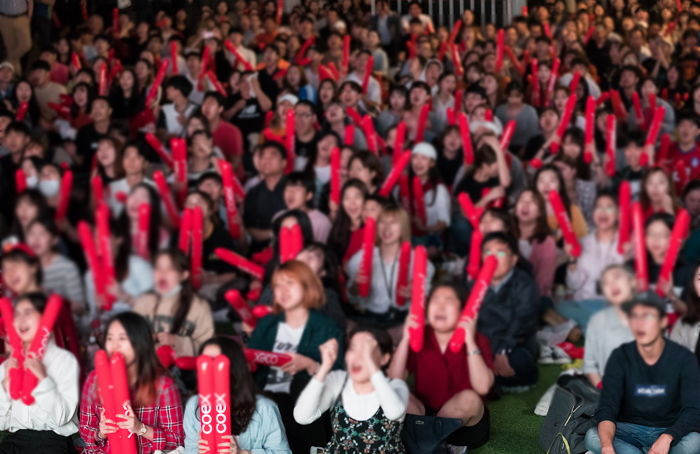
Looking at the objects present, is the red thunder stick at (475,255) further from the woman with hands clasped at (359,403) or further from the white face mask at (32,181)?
the white face mask at (32,181)

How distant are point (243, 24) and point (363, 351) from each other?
4807 mm

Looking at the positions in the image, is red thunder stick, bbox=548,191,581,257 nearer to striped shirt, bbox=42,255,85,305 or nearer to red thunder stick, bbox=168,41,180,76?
striped shirt, bbox=42,255,85,305

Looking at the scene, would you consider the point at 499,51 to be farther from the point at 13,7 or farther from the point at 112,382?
the point at 112,382

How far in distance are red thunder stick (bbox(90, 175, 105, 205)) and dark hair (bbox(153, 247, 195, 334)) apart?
2.57ft

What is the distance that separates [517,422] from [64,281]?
145 centimetres

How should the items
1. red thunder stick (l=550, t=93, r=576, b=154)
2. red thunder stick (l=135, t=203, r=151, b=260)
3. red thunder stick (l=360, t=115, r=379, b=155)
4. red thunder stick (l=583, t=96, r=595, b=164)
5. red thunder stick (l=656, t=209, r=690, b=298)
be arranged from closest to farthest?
red thunder stick (l=656, t=209, r=690, b=298)
red thunder stick (l=135, t=203, r=151, b=260)
red thunder stick (l=583, t=96, r=595, b=164)
red thunder stick (l=360, t=115, r=379, b=155)
red thunder stick (l=550, t=93, r=576, b=154)

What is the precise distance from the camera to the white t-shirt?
287 centimetres

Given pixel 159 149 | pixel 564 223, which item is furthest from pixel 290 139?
pixel 564 223

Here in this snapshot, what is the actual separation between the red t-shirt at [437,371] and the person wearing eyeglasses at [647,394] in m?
0.39

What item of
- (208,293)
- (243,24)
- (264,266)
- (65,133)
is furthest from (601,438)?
(243,24)

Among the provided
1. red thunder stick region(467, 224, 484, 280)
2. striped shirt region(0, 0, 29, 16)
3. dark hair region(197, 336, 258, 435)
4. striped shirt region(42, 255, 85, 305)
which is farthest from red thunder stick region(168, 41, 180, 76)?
dark hair region(197, 336, 258, 435)

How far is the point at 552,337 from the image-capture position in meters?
3.60

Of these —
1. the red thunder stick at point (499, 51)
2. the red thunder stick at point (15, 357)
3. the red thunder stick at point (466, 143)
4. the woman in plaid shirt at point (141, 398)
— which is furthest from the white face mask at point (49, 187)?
the red thunder stick at point (499, 51)

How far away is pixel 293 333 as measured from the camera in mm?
2883
